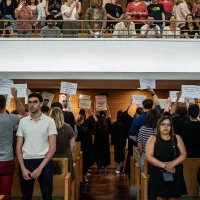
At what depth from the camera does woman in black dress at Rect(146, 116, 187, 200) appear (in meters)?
5.69

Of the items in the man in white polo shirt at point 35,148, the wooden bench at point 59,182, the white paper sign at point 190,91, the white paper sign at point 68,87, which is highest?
the white paper sign at point 68,87

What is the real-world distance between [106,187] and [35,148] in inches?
197

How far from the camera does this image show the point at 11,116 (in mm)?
5789

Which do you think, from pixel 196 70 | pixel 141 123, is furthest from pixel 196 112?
pixel 196 70

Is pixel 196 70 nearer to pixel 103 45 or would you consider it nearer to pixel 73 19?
pixel 103 45

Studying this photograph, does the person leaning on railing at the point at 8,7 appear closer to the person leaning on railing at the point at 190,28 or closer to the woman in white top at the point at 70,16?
the woman in white top at the point at 70,16

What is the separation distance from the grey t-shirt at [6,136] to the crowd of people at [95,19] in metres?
6.31

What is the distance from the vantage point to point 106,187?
10320 mm

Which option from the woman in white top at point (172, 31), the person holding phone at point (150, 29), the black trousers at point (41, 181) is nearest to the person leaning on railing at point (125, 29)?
the person holding phone at point (150, 29)

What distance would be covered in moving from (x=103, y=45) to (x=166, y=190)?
701 cm

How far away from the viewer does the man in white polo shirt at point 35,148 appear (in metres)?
5.54

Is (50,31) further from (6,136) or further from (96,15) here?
(6,136)

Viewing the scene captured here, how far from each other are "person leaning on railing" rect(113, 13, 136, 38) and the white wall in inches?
7.6

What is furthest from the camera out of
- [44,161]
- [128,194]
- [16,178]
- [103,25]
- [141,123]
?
[103,25]
